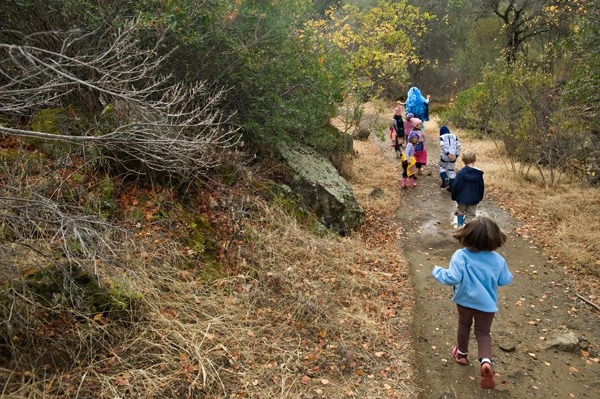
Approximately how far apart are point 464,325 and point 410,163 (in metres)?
6.20

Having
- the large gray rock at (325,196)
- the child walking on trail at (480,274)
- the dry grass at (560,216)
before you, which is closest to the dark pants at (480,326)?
the child walking on trail at (480,274)

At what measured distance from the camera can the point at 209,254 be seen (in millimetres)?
5055

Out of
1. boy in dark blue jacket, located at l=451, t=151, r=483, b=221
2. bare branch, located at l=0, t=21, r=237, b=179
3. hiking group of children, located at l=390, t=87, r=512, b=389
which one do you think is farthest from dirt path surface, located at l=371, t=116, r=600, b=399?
bare branch, located at l=0, t=21, r=237, b=179

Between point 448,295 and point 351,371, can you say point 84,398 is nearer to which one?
point 351,371

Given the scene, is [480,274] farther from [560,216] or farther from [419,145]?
[419,145]

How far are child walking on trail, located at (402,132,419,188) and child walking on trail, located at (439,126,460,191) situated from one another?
598 millimetres

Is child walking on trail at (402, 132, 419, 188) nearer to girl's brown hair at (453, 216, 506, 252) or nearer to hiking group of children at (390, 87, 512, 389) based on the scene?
hiking group of children at (390, 87, 512, 389)

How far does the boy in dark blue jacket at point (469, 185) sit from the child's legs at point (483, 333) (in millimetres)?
3265

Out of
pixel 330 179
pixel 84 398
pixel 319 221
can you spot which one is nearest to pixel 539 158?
pixel 330 179

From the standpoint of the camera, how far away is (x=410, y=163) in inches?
390

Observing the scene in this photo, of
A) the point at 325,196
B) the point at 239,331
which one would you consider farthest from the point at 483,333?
the point at 325,196

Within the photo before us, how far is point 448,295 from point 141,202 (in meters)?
3.80

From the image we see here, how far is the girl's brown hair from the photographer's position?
12.5 ft

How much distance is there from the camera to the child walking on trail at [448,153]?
8.95 meters
